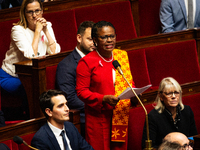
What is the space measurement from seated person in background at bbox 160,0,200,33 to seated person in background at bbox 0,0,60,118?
535 millimetres

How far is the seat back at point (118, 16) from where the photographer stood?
1419mm

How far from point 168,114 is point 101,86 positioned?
0.28 metres

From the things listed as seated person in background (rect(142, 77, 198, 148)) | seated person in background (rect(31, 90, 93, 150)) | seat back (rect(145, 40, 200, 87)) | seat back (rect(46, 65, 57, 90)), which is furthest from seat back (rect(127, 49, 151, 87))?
seated person in background (rect(31, 90, 93, 150))

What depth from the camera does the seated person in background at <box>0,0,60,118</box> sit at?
110 cm

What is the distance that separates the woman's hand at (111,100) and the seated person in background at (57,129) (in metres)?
0.10

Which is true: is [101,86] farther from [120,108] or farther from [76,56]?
[76,56]

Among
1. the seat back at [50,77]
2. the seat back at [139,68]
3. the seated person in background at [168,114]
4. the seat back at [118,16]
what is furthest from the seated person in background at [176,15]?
the seat back at [50,77]

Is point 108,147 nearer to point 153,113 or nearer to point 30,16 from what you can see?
point 153,113

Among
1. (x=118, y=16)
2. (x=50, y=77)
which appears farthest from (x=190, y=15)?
(x=50, y=77)

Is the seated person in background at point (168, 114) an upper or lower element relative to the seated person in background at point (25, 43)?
lower

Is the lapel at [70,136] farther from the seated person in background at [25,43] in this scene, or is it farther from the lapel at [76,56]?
the seated person in background at [25,43]

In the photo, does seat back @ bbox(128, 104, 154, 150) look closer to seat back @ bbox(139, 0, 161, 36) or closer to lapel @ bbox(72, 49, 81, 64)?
lapel @ bbox(72, 49, 81, 64)

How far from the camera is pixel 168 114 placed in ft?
3.26

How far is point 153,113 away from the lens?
0.99m
